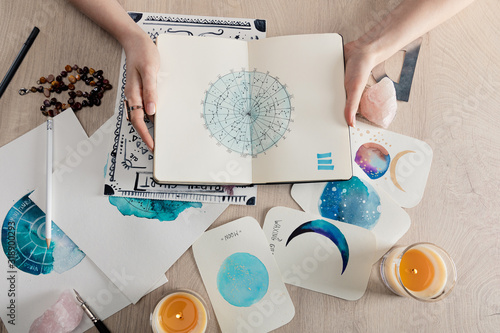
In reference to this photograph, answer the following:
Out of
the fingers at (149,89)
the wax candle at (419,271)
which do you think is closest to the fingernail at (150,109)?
the fingers at (149,89)

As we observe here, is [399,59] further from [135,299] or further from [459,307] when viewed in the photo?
[135,299]

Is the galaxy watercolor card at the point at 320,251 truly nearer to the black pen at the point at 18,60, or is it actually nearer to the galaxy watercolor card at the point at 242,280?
the galaxy watercolor card at the point at 242,280

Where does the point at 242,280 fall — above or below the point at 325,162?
below

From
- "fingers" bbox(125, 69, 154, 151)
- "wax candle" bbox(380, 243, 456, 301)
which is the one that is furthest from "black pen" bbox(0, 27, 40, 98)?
"wax candle" bbox(380, 243, 456, 301)

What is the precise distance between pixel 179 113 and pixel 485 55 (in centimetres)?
64

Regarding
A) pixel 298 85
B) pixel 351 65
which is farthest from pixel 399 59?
pixel 298 85

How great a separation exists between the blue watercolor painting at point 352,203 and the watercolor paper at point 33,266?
13.4 inches

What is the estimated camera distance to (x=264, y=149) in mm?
689

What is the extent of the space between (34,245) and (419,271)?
0.72m

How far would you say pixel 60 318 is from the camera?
2.15ft

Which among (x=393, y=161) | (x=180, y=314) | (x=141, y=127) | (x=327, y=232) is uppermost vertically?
(x=141, y=127)

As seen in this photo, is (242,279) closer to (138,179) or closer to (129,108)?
(138,179)

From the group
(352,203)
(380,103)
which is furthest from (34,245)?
(380,103)

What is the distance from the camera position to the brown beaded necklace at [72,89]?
727 millimetres
